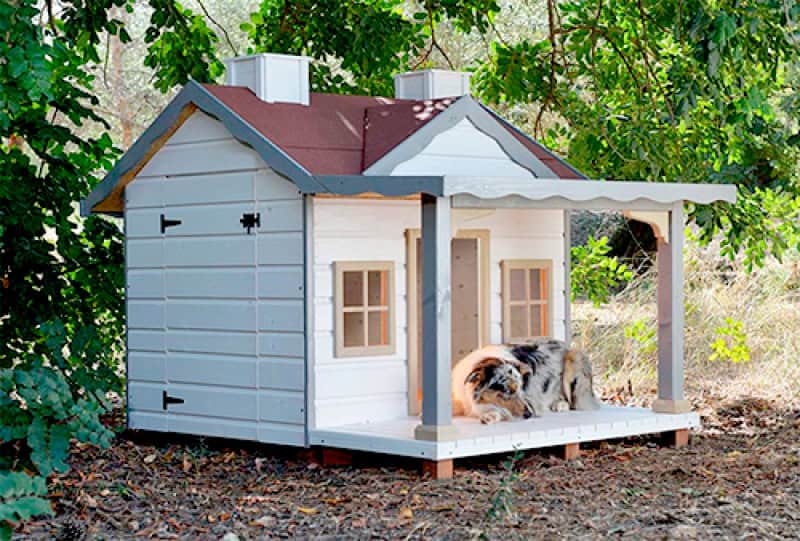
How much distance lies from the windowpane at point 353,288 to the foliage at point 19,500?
3083 millimetres

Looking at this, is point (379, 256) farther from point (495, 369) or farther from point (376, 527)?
point (376, 527)

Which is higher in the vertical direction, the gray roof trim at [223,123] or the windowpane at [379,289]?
the gray roof trim at [223,123]

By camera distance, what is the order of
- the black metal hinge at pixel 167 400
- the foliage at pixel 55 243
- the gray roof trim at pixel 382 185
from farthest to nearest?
the black metal hinge at pixel 167 400 → the gray roof trim at pixel 382 185 → the foliage at pixel 55 243

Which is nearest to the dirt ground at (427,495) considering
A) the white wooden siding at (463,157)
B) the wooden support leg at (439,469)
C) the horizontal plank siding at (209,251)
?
the wooden support leg at (439,469)

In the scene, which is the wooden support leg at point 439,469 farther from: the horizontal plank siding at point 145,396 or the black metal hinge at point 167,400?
the horizontal plank siding at point 145,396

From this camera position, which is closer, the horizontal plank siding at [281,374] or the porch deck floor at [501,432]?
the porch deck floor at [501,432]

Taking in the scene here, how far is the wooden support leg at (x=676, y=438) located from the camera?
10.0 m

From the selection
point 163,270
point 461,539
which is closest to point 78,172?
point 163,270

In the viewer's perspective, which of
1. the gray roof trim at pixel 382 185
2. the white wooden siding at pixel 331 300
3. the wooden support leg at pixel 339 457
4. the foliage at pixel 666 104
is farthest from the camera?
the foliage at pixel 666 104

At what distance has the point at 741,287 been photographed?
14.4 m

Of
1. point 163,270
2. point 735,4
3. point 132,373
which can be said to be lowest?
point 132,373

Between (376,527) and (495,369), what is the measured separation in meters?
2.46

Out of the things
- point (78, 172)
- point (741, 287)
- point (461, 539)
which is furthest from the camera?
point (741, 287)

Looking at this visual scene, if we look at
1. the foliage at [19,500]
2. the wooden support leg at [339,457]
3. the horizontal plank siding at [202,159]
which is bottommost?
the wooden support leg at [339,457]
